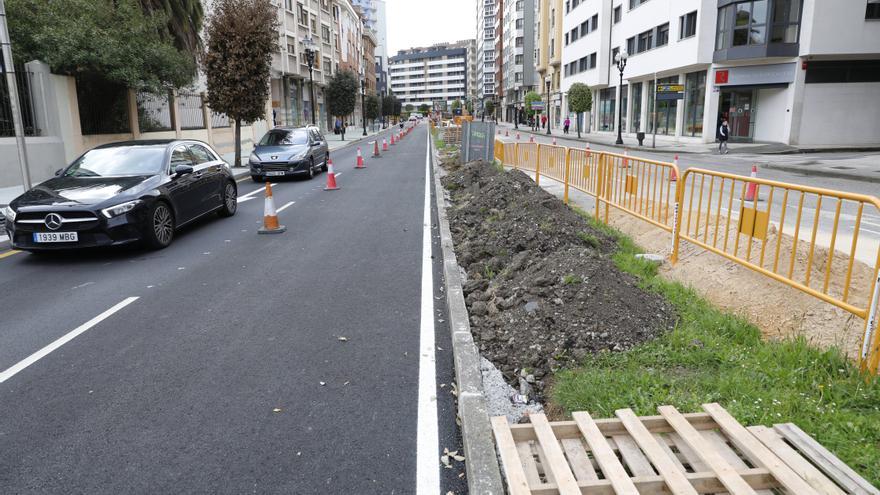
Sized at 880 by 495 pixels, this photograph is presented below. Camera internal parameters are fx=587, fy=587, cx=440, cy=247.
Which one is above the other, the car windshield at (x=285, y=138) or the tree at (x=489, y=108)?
the tree at (x=489, y=108)

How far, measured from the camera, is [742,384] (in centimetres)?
377

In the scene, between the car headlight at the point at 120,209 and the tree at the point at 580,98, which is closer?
the car headlight at the point at 120,209

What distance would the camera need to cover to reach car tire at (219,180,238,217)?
1148cm

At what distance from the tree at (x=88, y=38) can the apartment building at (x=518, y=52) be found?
2710 inches

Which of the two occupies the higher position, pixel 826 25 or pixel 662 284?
pixel 826 25

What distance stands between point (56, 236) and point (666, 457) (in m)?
7.95

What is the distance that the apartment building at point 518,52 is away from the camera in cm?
8769

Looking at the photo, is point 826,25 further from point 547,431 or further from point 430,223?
point 547,431

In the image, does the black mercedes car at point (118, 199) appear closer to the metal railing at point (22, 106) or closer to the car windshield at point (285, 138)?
the metal railing at point (22, 106)

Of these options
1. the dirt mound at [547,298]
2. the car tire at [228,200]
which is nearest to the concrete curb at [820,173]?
the dirt mound at [547,298]

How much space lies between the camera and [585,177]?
35.0ft

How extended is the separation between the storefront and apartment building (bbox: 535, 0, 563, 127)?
31455 mm

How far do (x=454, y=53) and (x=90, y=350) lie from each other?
204 m

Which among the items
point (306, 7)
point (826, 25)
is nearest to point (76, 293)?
point (826, 25)
